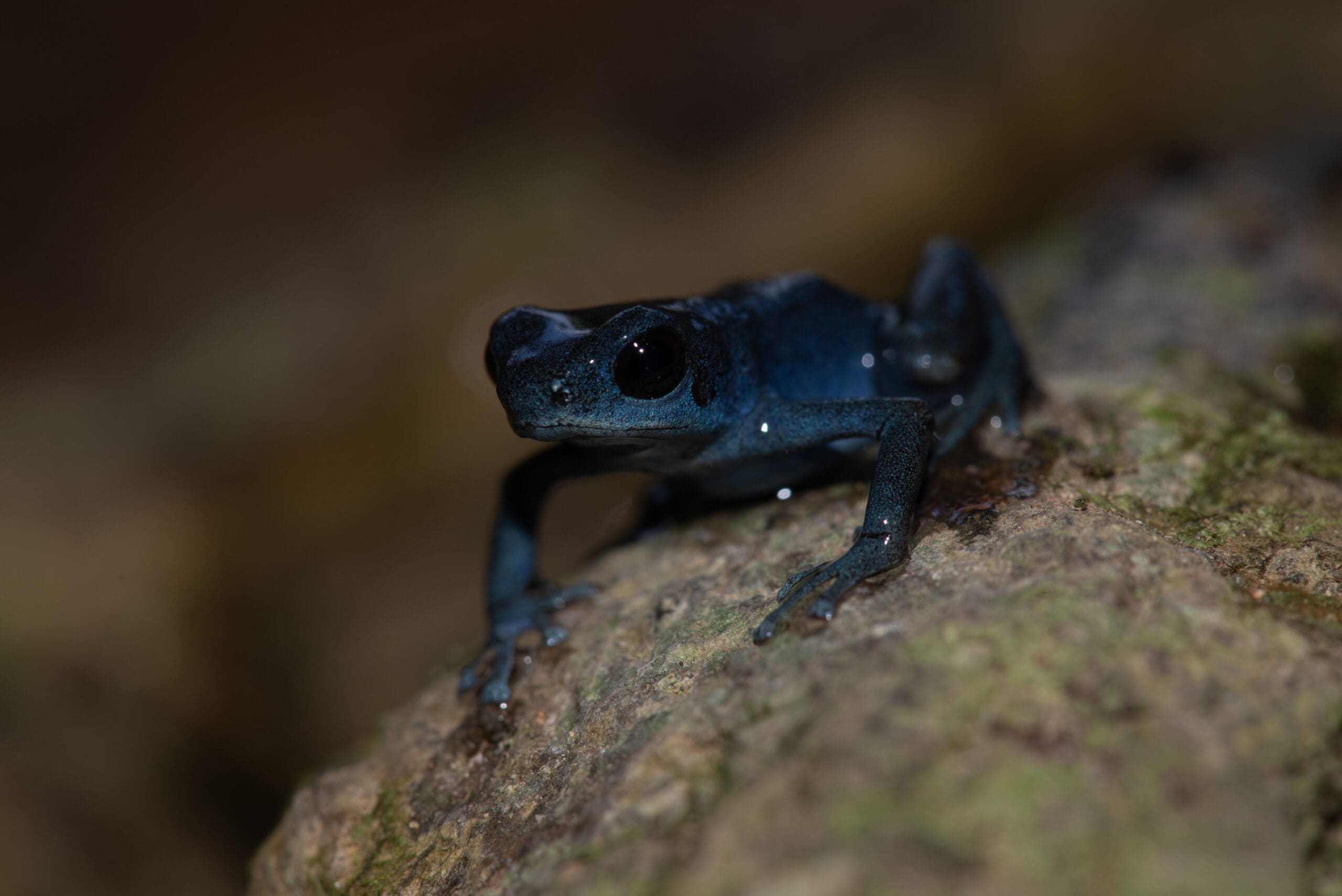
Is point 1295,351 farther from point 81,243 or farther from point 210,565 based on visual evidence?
point 81,243

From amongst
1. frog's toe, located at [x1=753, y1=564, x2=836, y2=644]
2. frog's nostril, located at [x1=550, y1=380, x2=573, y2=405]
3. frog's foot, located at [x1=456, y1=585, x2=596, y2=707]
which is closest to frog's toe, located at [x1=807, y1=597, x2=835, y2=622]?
frog's toe, located at [x1=753, y1=564, x2=836, y2=644]

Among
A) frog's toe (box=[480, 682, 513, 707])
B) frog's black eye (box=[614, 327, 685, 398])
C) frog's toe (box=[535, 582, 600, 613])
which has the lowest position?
frog's toe (box=[480, 682, 513, 707])

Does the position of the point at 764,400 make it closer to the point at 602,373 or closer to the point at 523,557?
the point at 602,373

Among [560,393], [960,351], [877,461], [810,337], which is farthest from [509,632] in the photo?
[960,351]

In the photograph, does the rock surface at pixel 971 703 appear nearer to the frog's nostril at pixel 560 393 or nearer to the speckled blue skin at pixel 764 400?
the speckled blue skin at pixel 764 400

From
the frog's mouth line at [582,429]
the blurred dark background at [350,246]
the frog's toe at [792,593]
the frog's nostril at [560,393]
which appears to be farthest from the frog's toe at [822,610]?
the blurred dark background at [350,246]

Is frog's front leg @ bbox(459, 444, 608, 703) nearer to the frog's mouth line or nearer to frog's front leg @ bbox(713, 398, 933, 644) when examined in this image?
the frog's mouth line
